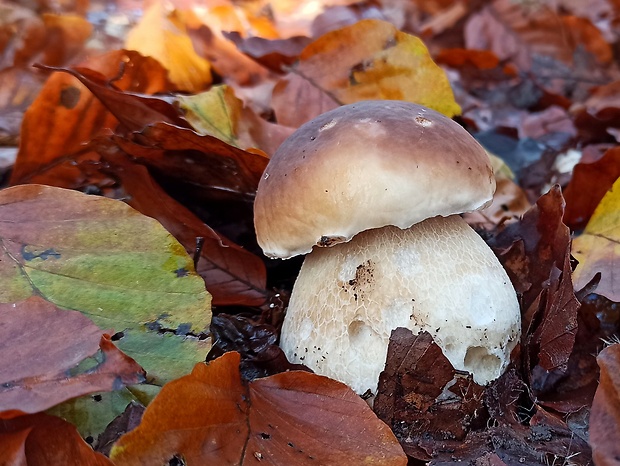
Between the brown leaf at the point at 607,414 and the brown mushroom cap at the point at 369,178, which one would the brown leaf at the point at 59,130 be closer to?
the brown mushroom cap at the point at 369,178

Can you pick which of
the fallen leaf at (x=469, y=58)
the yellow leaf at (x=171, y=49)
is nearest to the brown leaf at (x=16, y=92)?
the yellow leaf at (x=171, y=49)

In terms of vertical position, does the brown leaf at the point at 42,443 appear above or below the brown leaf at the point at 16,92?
above

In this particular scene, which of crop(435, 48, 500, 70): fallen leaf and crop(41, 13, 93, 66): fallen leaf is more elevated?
crop(41, 13, 93, 66): fallen leaf

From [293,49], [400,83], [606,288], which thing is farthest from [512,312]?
[293,49]

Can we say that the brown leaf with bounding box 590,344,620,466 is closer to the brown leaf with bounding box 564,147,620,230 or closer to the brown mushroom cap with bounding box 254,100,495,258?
the brown mushroom cap with bounding box 254,100,495,258

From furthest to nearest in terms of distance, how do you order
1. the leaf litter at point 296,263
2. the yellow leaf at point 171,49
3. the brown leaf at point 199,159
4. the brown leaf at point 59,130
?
the yellow leaf at point 171,49
the brown leaf at point 59,130
the brown leaf at point 199,159
the leaf litter at point 296,263

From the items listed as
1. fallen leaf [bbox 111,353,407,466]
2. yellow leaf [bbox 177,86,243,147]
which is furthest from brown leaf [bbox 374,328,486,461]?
yellow leaf [bbox 177,86,243,147]

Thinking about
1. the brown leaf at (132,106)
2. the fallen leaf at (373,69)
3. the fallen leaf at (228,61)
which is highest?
the brown leaf at (132,106)

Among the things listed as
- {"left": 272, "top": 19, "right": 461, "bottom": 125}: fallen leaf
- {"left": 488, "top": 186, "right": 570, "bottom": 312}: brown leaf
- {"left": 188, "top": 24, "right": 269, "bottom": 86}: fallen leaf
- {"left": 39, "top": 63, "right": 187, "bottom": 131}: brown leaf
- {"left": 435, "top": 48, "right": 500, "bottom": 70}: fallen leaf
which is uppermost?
{"left": 39, "top": 63, "right": 187, "bottom": 131}: brown leaf

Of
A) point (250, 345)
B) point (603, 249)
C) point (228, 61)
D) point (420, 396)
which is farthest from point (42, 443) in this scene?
point (228, 61)
